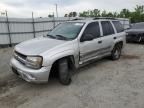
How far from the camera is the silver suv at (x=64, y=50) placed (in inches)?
157

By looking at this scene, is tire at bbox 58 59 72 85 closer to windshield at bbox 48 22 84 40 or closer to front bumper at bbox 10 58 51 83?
front bumper at bbox 10 58 51 83

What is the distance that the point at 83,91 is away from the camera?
4219 millimetres

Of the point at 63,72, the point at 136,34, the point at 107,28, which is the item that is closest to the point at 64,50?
the point at 63,72

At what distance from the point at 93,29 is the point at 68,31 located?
2.82ft

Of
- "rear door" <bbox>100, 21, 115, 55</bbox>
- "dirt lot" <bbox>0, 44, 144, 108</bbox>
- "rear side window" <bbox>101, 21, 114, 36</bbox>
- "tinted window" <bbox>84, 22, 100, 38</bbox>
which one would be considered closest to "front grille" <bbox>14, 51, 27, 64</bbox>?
"dirt lot" <bbox>0, 44, 144, 108</bbox>

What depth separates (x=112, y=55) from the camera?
6820 mm

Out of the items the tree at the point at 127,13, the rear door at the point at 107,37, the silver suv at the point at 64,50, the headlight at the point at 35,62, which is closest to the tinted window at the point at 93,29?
the silver suv at the point at 64,50

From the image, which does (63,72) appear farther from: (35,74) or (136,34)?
(136,34)

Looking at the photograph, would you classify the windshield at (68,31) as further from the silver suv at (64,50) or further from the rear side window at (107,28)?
the rear side window at (107,28)

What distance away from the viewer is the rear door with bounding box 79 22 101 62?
16.4 feet

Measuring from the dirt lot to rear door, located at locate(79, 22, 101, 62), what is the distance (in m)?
0.60

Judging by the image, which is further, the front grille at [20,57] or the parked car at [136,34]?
the parked car at [136,34]

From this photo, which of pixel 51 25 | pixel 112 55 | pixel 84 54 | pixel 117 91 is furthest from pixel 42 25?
pixel 117 91

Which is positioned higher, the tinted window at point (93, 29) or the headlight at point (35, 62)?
the tinted window at point (93, 29)
